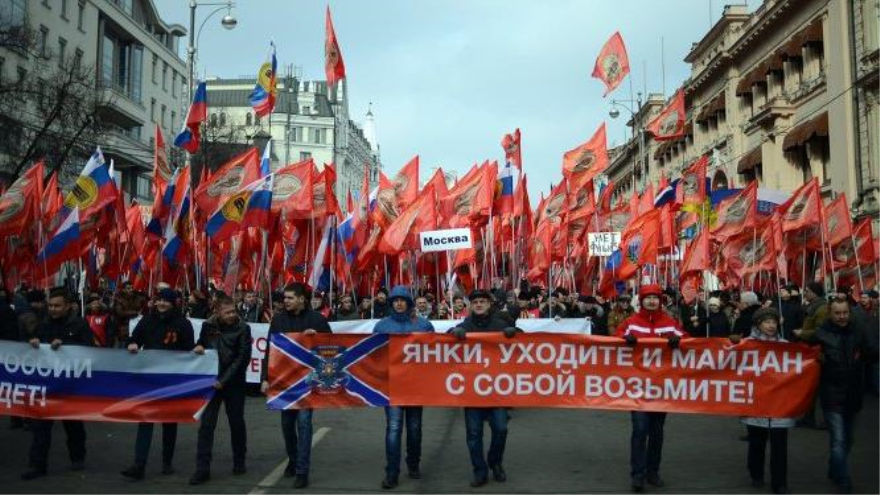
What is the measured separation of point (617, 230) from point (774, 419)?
17.5 m

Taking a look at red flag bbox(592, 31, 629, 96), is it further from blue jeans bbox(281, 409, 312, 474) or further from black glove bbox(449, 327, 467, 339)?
blue jeans bbox(281, 409, 312, 474)

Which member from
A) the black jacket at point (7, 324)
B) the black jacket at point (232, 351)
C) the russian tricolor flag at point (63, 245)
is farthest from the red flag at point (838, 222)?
the black jacket at point (7, 324)

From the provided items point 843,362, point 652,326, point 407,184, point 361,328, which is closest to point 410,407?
point 652,326

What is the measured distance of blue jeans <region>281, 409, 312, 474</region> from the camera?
7.23 m

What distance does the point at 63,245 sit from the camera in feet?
51.5

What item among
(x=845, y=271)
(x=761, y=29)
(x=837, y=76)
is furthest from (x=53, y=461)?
(x=761, y=29)

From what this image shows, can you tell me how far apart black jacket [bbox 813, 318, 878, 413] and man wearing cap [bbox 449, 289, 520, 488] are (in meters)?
2.59

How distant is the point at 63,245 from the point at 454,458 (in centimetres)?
1024

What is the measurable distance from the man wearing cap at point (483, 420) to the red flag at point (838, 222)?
13.7 metres

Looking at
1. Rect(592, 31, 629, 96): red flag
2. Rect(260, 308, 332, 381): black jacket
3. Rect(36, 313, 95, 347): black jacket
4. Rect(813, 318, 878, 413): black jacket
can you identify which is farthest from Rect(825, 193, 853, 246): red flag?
Rect(36, 313, 95, 347): black jacket

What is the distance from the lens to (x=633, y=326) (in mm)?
7660

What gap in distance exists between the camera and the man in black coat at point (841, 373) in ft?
22.8

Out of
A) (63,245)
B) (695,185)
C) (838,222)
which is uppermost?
(695,185)

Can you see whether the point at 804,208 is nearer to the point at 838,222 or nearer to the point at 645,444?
the point at 838,222
